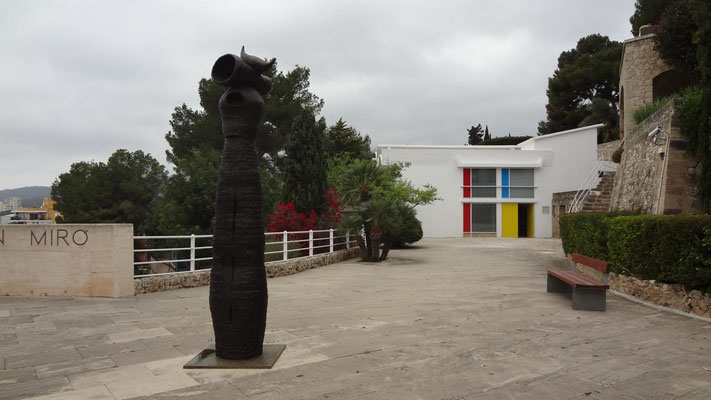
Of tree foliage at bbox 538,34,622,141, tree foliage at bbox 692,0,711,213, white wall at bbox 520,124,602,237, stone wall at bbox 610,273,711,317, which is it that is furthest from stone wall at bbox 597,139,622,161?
stone wall at bbox 610,273,711,317

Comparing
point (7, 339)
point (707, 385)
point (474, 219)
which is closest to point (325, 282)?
point (7, 339)

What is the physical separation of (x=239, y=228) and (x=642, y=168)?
616 inches

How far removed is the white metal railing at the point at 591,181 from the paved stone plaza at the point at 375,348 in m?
16.8

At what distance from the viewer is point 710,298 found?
22.1 ft

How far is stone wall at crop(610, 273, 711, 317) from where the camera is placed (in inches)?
271

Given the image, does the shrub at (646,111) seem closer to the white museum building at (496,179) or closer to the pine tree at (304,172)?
the pine tree at (304,172)

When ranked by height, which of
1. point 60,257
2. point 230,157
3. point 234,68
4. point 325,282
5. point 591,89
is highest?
point 591,89

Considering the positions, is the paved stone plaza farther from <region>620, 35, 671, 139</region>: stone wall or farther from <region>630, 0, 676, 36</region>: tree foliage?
<region>630, 0, 676, 36</region>: tree foliage

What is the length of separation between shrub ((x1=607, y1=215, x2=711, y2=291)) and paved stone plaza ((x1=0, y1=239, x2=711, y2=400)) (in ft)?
1.95

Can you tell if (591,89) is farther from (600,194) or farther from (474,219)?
(600,194)

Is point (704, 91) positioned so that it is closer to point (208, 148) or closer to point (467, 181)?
point (467, 181)

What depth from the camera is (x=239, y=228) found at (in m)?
4.97

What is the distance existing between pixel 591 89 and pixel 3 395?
48.6m

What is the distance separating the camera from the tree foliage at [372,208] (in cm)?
1594
